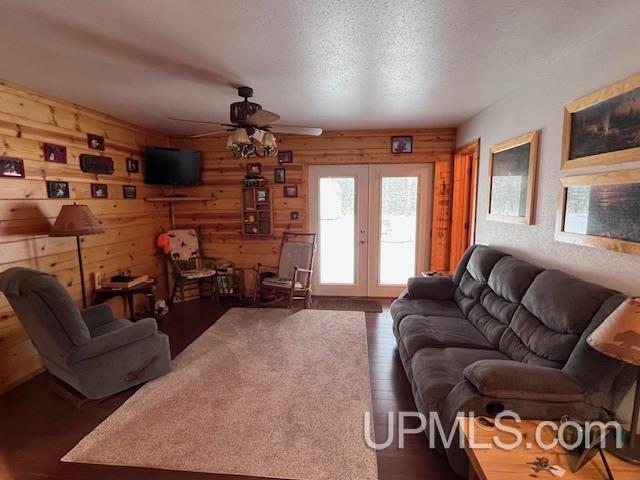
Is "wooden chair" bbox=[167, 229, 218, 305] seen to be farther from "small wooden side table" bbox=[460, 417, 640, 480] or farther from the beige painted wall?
"small wooden side table" bbox=[460, 417, 640, 480]

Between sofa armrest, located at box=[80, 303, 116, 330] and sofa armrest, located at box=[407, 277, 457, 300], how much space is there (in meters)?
2.90

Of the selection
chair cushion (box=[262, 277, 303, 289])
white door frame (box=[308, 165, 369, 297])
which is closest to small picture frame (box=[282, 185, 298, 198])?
white door frame (box=[308, 165, 369, 297])

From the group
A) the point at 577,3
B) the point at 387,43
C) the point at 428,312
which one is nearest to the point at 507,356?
the point at 428,312

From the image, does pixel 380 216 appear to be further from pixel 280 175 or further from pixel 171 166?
pixel 171 166

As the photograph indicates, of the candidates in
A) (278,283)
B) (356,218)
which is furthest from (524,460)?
(356,218)

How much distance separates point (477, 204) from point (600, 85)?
1946 millimetres

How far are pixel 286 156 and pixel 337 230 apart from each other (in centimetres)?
131

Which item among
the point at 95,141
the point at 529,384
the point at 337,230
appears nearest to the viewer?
the point at 529,384

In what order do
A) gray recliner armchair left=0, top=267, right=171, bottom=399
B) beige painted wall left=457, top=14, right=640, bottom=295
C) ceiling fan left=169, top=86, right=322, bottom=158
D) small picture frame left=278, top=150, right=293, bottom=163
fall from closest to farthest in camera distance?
1. beige painted wall left=457, top=14, right=640, bottom=295
2. gray recliner armchair left=0, top=267, right=171, bottom=399
3. ceiling fan left=169, top=86, right=322, bottom=158
4. small picture frame left=278, top=150, right=293, bottom=163

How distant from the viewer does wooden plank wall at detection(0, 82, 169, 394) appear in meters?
2.58

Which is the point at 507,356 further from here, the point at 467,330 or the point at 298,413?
the point at 298,413

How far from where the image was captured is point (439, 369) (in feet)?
6.47

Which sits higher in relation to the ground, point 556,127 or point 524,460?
point 556,127

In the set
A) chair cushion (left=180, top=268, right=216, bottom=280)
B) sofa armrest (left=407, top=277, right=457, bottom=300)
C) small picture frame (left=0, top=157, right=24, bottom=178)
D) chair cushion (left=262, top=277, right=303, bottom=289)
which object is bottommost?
chair cushion (left=262, top=277, right=303, bottom=289)
